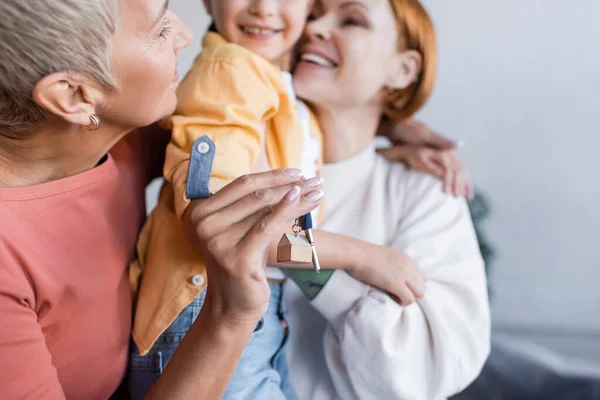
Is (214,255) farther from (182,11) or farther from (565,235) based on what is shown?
(565,235)

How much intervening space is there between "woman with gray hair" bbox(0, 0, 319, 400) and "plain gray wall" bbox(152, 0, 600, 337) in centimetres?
121

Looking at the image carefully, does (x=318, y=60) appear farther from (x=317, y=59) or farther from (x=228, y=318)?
(x=228, y=318)

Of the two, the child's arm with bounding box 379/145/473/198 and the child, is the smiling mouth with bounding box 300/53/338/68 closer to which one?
the child

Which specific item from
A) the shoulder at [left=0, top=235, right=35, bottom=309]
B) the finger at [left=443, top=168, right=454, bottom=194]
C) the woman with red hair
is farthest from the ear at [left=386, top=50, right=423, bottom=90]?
the shoulder at [left=0, top=235, right=35, bottom=309]

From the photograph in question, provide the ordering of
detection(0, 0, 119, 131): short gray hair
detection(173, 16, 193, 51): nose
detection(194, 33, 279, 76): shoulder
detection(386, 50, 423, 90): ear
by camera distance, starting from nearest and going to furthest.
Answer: detection(0, 0, 119, 131): short gray hair < detection(173, 16, 193, 51): nose < detection(194, 33, 279, 76): shoulder < detection(386, 50, 423, 90): ear

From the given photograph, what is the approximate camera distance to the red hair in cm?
142

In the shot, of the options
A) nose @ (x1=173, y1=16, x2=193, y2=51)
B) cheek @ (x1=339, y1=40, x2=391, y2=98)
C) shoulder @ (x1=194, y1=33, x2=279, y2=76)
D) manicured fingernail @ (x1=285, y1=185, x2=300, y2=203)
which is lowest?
cheek @ (x1=339, y1=40, x2=391, y2=98)

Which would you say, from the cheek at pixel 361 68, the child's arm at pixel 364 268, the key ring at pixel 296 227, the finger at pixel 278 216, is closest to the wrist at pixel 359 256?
the child's arm at pixel 364 268

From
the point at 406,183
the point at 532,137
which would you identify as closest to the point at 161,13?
the point at 406,183

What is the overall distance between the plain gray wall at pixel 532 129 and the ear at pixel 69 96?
4.14ft

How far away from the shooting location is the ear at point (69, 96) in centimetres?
79

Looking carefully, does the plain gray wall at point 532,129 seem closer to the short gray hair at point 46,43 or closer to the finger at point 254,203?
the short gray hair at point 46,43

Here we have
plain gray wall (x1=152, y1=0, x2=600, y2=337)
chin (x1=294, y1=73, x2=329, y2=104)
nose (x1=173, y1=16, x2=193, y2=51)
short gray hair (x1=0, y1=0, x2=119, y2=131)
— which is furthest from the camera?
plain gray wall (x1=152, y1=0, x2=600, y2=337)

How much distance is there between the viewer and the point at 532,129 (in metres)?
2.14
